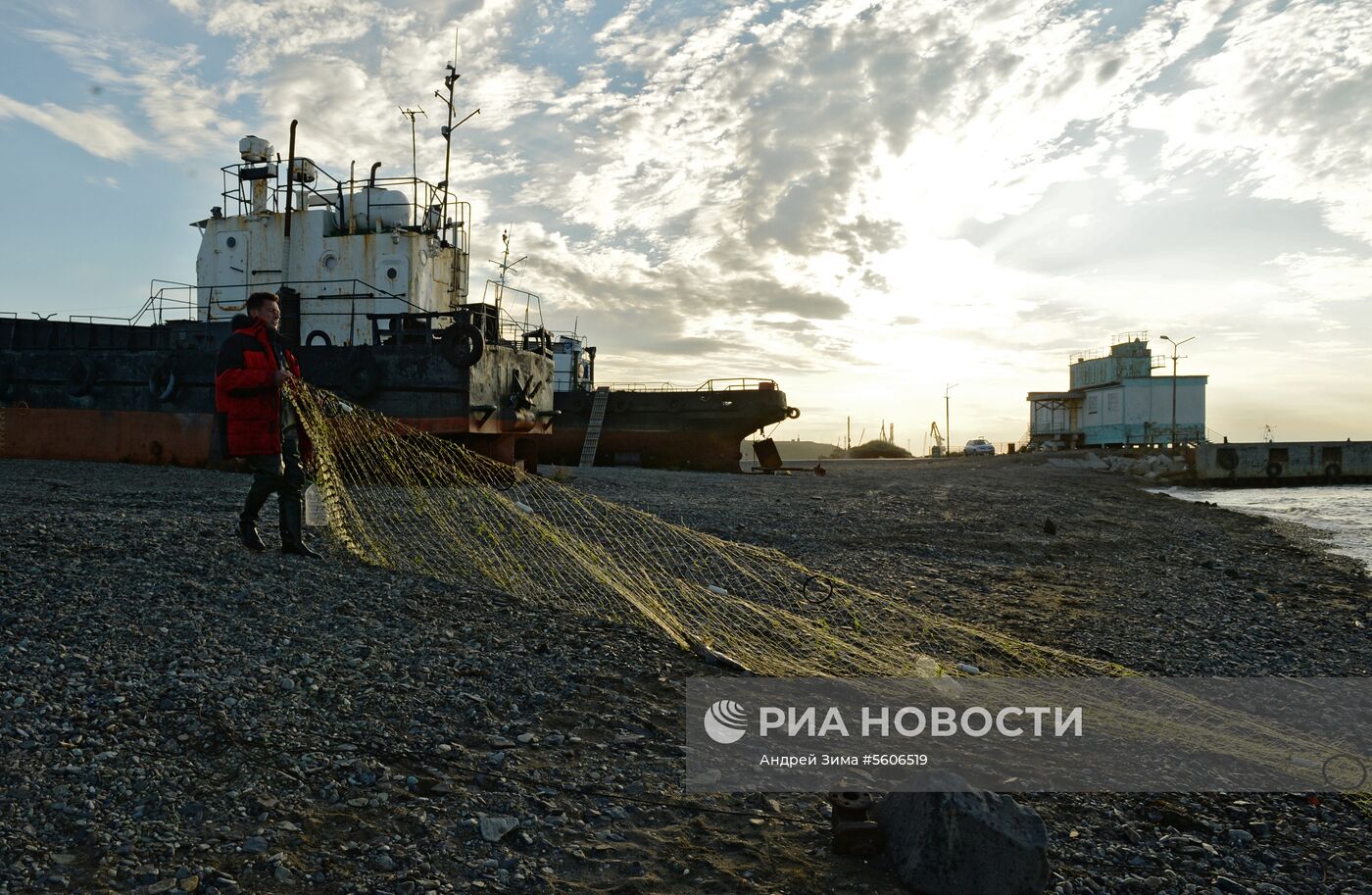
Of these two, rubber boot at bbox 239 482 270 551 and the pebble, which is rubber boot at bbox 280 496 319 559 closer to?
rubber boot at bbox 239 482 270 551

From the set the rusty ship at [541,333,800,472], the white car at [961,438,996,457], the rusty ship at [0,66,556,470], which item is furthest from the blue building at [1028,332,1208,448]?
the rusty ship at [0,66,556,470]

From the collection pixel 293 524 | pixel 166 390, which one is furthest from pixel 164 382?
pixel 293 524

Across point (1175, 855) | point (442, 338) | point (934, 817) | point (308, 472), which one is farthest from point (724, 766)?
point (442, 338)

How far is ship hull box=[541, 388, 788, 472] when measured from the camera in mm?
29406

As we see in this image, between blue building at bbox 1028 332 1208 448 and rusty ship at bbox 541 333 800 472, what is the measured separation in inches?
1717

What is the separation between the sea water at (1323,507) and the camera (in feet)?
53.1

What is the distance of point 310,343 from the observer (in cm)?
1895

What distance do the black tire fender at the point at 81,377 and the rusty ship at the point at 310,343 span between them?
3cm

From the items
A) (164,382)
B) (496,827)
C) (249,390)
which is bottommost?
(496,827)

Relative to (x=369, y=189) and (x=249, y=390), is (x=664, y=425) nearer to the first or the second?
(x=369, y=189)

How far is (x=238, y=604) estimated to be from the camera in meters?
5.14

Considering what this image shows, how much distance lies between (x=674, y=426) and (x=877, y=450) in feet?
212

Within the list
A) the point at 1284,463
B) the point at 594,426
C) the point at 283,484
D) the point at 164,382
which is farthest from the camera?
the point at 1284,463

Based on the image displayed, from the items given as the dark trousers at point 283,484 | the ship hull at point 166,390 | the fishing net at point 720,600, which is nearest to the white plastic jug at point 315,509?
the fishing net at point 720,600
